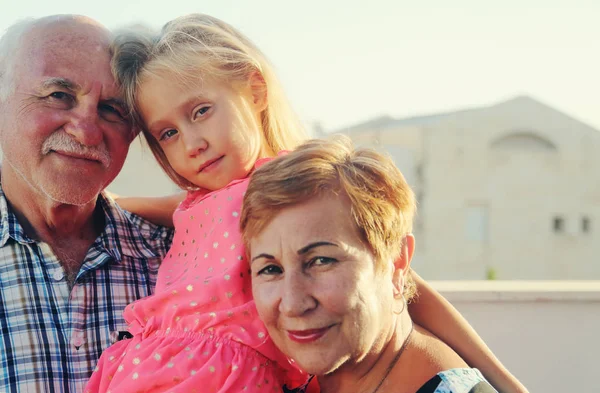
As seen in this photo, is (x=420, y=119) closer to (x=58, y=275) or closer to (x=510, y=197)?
(x=510, y=197)

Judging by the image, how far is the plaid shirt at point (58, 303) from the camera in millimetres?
2258

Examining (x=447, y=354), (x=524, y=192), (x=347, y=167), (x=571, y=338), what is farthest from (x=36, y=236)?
(x=524, y=192)

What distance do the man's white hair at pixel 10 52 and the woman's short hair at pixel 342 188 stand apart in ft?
3.99

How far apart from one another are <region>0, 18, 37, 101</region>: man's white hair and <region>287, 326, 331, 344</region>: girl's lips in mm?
1495

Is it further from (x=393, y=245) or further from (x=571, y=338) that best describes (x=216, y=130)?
(x=571, y=338)

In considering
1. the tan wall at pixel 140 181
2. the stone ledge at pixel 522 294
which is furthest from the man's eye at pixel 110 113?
the tan wall at pixel 140 181

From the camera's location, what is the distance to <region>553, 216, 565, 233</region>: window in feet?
101

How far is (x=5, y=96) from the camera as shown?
2465 mm

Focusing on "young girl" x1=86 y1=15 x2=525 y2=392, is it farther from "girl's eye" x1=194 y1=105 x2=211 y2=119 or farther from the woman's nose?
the woman's nose

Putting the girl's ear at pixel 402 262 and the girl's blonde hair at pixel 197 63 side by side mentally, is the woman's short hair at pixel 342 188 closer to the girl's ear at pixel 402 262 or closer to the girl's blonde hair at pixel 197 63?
the girl's ear at pixel 402 262

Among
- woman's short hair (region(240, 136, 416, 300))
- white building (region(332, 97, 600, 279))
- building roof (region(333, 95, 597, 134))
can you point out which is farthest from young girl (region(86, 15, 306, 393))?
white building (region(332, 97, 600, 279))

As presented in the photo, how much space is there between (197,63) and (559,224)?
1247 inches

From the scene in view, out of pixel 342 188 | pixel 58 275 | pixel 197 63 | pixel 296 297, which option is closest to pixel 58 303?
pixel 58 275

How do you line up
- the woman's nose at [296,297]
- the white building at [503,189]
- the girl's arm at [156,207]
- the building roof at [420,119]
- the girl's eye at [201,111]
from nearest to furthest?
1. the woman's nose at [296,297]
2. the girl's eye at [201,111]
3. the girl's arm at [156,207]
4. the white building at [503,189]
5. the building roof at [420,119]
